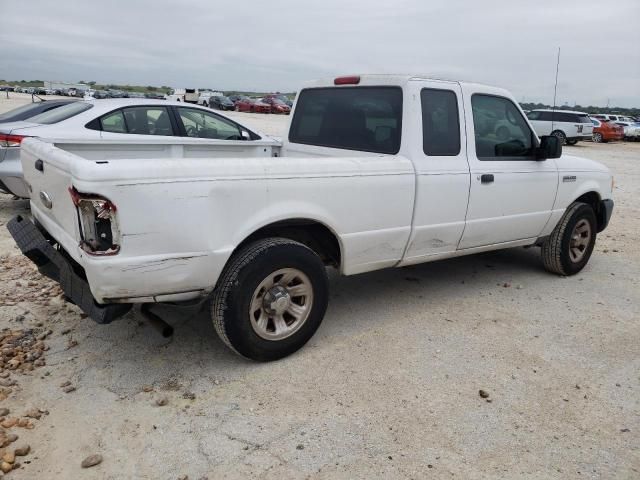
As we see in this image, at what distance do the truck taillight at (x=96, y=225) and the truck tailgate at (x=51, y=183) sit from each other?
9cm

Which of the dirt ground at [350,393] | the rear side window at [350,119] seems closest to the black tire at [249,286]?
the dirt ground at [350,393]

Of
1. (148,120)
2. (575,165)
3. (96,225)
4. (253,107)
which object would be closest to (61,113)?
(148,120)

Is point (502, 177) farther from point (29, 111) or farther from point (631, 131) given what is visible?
point (631, 131)

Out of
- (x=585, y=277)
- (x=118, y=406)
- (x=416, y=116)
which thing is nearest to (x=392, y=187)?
(x=416, y=116)

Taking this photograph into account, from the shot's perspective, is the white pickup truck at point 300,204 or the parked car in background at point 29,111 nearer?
the white pickup truck at point 300,204

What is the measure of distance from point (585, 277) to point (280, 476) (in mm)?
4539

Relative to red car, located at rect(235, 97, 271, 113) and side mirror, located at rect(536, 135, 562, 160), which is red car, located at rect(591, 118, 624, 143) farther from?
side mirror, located at rect(536, 135, 562, 160)

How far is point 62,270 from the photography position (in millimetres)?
3430

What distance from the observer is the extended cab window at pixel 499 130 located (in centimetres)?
471

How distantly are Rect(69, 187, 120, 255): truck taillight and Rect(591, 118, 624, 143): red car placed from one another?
32982 millimetres

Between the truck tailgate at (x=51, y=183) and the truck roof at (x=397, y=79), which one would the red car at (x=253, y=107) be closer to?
the truck roof at (x=397, y=79)

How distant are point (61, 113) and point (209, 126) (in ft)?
6.33

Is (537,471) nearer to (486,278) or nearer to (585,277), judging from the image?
(486,278)

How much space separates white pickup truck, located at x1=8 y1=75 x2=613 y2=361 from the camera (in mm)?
2984
